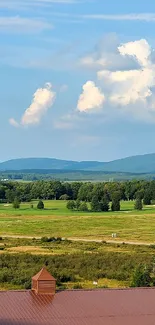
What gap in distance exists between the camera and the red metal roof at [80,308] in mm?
25516

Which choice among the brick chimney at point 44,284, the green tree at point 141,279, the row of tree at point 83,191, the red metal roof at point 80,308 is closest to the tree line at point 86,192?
the row of tree at point 83,191

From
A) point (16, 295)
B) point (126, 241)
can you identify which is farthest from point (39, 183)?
point (16, 295)

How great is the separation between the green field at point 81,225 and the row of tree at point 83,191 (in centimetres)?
1894

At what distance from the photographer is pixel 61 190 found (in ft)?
518

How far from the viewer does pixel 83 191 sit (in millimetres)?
142625

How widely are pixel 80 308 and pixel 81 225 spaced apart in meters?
66.1

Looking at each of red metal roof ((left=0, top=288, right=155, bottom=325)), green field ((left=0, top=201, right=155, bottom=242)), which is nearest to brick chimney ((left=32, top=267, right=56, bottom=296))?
red metal roof ((left=0, top=288, right=155, bottom=325))

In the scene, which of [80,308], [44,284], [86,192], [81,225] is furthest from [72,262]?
[86,192]

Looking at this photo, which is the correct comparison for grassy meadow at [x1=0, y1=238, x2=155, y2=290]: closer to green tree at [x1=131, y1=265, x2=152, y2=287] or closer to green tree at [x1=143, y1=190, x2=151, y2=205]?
green tree at [x1=131, y1=265, x2=152, y2=287]

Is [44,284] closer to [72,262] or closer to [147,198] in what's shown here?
[72,262]

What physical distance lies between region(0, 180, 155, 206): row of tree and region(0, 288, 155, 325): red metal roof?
314 ft

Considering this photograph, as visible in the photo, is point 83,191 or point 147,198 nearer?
point 147,198

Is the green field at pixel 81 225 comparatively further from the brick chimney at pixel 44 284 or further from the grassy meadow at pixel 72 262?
the brick chimney at pixel 44 284

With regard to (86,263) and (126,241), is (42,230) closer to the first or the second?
(126,241)
